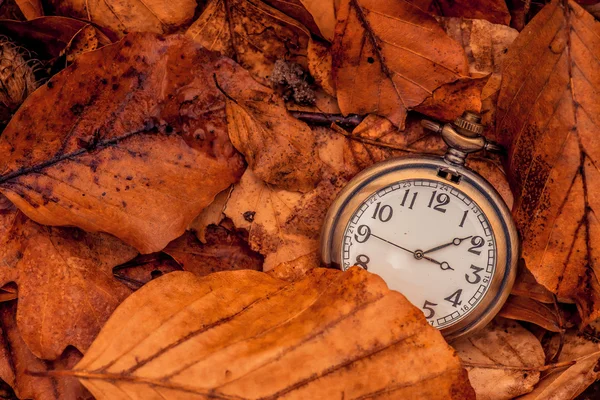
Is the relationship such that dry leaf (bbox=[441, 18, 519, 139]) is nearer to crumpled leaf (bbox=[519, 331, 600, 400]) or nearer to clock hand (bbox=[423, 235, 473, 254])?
clock hand (bbox=[423, 235, 473, 254])

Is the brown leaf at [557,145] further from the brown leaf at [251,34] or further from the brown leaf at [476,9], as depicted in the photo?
the brown leaf at [251,34]

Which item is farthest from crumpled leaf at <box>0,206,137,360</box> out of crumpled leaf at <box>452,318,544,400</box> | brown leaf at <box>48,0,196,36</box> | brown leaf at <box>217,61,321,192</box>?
crumpled leaf at <box>452,318,544,400</box>

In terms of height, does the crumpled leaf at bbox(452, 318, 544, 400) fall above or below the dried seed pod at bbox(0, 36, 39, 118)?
below

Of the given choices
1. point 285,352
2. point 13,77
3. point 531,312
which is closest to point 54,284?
point 13,77

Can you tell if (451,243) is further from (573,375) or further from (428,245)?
(573,375)

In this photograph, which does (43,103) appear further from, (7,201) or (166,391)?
(166,391)
